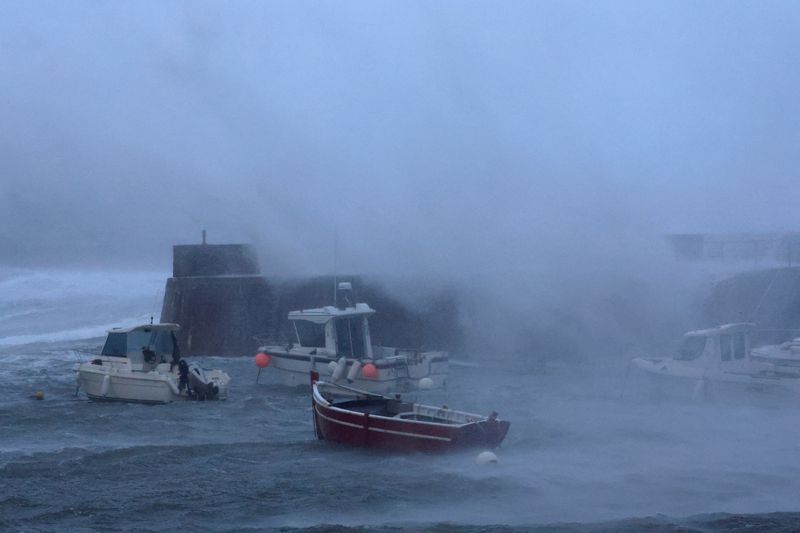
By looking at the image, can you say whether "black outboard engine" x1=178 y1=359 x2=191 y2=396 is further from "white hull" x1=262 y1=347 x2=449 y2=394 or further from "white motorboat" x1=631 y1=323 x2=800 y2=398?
"white motorboat" x1=631 y1=323 x2=800 y2=398

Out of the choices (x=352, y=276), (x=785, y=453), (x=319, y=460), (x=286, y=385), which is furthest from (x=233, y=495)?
(x=352, y=276)

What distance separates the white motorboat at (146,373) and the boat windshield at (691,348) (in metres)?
8.55

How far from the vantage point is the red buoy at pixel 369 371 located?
1852 centimetres

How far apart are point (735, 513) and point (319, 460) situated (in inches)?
217

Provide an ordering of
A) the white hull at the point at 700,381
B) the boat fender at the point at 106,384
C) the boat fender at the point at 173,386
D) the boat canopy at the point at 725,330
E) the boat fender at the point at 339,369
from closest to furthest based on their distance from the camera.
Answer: the white hull at the point at 700,381 → the boat canopy at the point at 725,330 → the boat fender at the point at 173,386 → the boat fender at the point at 106,384 → the boat fender at the point at 339,369

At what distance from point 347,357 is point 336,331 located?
64 centimetres

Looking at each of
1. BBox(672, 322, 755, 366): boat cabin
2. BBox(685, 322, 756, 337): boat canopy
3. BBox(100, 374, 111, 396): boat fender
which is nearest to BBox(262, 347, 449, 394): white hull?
BBox(100, 374, 111, 396): boat fender

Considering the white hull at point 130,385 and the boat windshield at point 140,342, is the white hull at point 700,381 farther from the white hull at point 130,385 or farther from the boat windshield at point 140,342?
the boat windshield at point 140,342

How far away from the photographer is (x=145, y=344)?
62.3 feet

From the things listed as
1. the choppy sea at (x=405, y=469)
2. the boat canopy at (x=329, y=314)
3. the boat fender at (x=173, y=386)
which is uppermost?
the boat canopy at (x=329, y=314)

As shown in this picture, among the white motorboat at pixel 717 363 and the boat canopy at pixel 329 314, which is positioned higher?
the boat canopy at pixel 329 314

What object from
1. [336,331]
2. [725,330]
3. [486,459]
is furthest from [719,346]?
[336,331]

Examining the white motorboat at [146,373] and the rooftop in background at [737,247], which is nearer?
the white motorboat at [146,373]

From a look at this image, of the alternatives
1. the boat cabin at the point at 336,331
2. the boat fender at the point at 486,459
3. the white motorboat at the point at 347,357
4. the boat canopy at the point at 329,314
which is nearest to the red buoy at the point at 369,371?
the white motorboat at the point at 347,357
